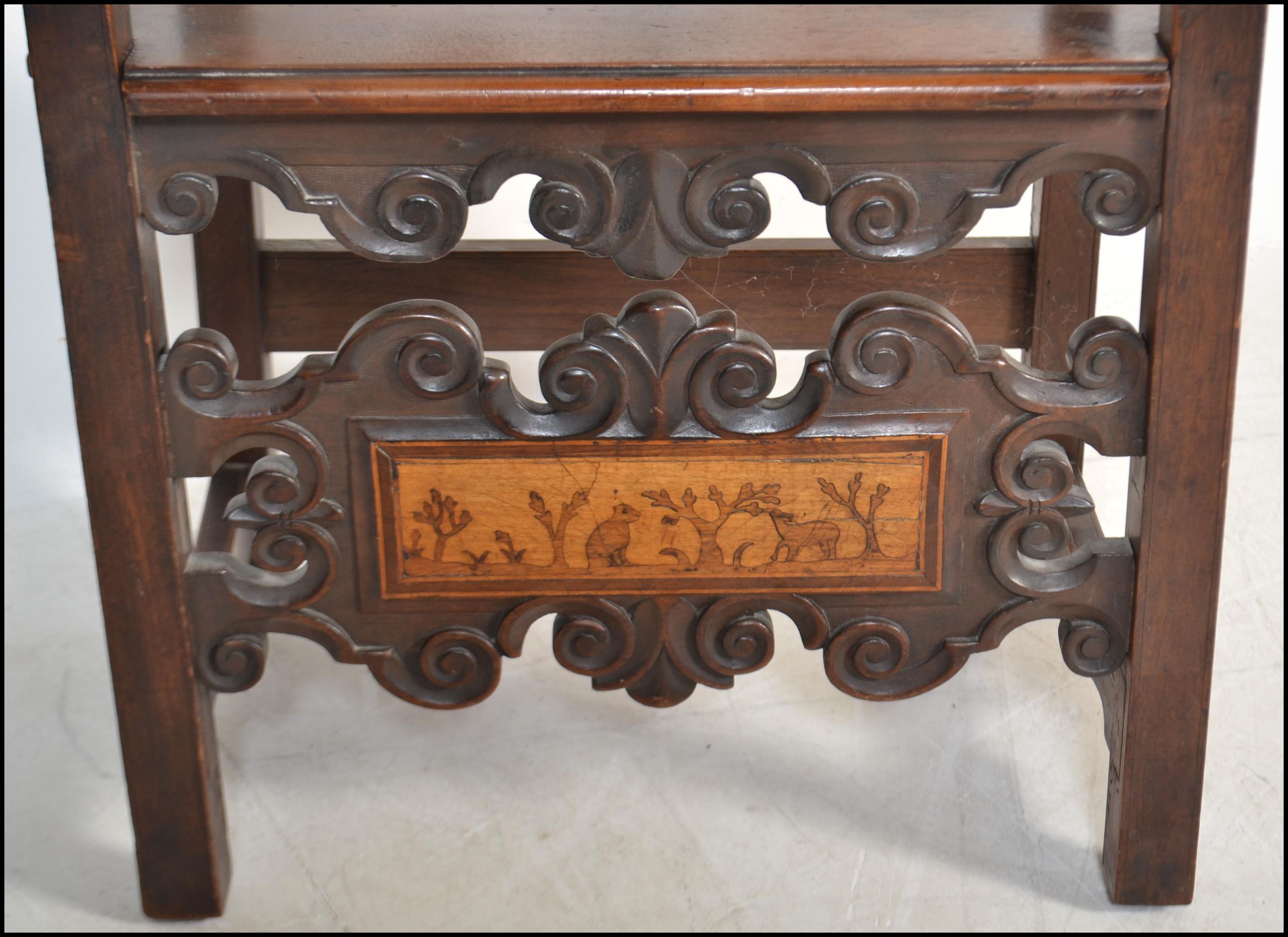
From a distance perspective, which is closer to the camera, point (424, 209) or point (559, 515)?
point (424, 209)

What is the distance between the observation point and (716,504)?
→ 148 centimetres

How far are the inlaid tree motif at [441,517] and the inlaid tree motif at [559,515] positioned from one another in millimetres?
59

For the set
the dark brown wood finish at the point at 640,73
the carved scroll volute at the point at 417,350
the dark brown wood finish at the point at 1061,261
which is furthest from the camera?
the dark brown wood finish at the point at 1061,261

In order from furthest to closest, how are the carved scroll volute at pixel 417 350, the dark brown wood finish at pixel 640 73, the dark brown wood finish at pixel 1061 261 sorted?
the dark brown wood finish at pixel 1061 261
the carved scroll volute at pixel 417 350
the dark brown wood finish at pixel 640 73

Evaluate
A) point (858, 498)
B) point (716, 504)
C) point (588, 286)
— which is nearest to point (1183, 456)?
point (858, 498)

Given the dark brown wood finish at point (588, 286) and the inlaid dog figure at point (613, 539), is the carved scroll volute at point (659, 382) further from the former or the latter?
the dark brown wood finish at point (588, 286)

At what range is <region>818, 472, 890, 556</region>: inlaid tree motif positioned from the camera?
1466 millimetres

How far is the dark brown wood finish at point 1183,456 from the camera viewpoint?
1.32m

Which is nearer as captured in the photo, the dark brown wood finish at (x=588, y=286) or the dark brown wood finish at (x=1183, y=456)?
the dark brown wood finish at (x=1183, y=456)

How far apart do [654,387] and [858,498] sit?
0.21 m

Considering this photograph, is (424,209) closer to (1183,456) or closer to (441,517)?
(441,517)

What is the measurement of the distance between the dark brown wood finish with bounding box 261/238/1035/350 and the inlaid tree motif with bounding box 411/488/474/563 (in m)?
0.61

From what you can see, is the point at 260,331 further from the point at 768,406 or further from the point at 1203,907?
the point at 1203,907

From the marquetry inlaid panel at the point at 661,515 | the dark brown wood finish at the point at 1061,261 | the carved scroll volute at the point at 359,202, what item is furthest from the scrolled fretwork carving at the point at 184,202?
the dark brown wood finish at the point at 1061,261
